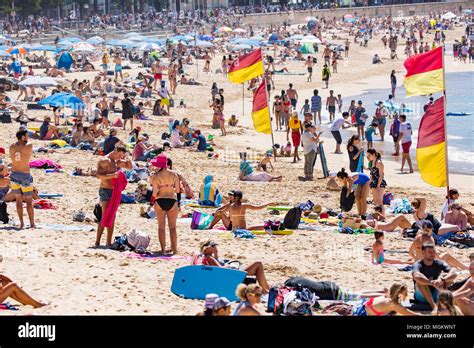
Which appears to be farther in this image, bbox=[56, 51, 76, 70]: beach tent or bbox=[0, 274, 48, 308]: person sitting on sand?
bbox=[56, 51, 76, 70]: beach tent

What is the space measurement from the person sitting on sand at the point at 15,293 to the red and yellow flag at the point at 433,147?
21.8ft

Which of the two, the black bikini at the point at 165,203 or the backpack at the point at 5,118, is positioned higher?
the black bikini at the point at 165,203

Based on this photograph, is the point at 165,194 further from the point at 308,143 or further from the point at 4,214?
the point at 308,143

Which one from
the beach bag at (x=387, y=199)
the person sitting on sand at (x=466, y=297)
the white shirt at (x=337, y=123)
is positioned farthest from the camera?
the white shirt at (x=337, y=123)

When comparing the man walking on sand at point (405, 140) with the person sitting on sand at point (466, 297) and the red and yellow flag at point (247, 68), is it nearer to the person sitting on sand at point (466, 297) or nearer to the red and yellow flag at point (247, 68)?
the red and yellow flag at point (247, 68)

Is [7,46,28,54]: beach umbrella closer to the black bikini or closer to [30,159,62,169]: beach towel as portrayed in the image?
[30,159,62,169]: beach towel

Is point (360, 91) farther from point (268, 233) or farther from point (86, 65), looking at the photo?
point (268, 233)

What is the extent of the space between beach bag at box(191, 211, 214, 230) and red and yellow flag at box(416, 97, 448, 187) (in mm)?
3106

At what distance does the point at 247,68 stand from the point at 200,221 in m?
8.19

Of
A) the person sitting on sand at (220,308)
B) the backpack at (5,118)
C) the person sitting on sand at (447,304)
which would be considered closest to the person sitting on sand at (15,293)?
the person sitting on sand at (220,308)

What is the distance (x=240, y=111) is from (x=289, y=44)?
2285 cm

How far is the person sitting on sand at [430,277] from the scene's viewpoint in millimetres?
8977

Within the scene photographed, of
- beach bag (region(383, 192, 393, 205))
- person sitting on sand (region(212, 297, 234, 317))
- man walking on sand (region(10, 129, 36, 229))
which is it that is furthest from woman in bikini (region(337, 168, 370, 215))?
person sitting on sand (region(212, 297, 234, 317))

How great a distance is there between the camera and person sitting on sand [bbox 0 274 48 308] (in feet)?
28.8
